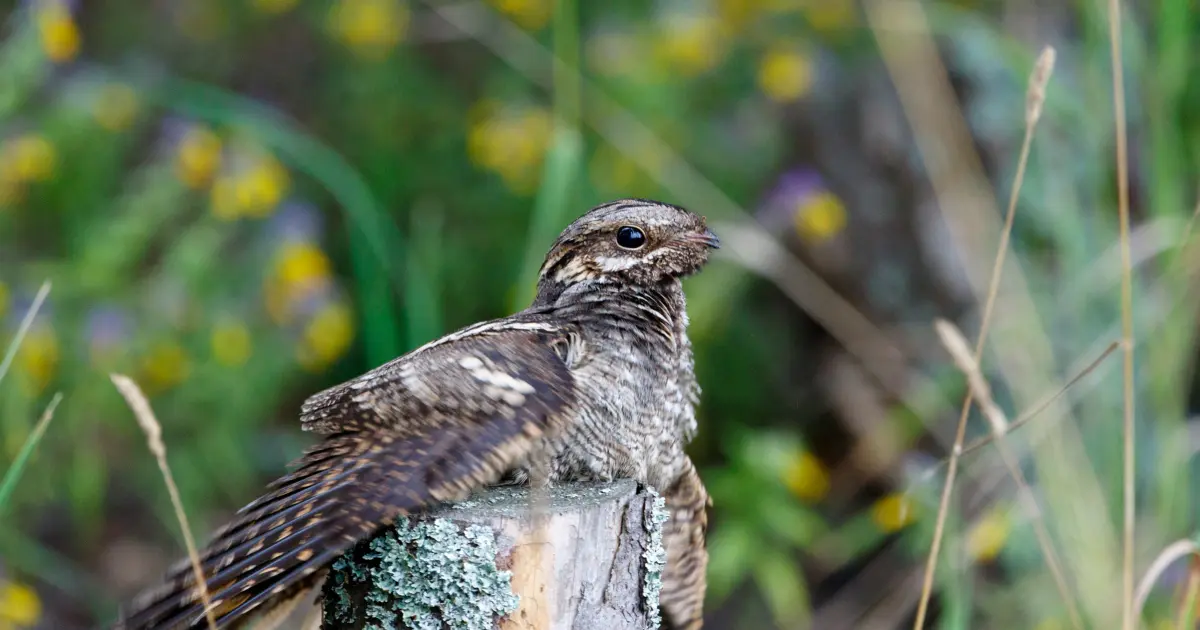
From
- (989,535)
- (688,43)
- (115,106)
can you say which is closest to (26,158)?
(115,106)

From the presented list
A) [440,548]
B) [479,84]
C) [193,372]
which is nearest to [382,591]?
[440,548]

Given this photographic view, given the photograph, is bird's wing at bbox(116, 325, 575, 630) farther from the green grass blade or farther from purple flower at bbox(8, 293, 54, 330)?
purple flower at bbox(8, 293, 54, 330)

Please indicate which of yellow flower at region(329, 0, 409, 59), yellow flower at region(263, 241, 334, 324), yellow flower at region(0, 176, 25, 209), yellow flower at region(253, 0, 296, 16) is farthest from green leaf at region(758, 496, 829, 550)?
yellow flower at region(0, 176, 25, 209)

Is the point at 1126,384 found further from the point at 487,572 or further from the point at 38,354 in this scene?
the point at 38,354

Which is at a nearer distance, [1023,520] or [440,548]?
[440,548]

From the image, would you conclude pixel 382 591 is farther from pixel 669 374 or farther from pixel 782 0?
pixel 782 0

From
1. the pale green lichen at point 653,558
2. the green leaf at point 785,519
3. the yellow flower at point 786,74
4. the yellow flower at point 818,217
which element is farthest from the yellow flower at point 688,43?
the pale green lichen at point 653,558

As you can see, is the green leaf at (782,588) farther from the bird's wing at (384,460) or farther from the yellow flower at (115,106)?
the yellow flower at (115,106)
